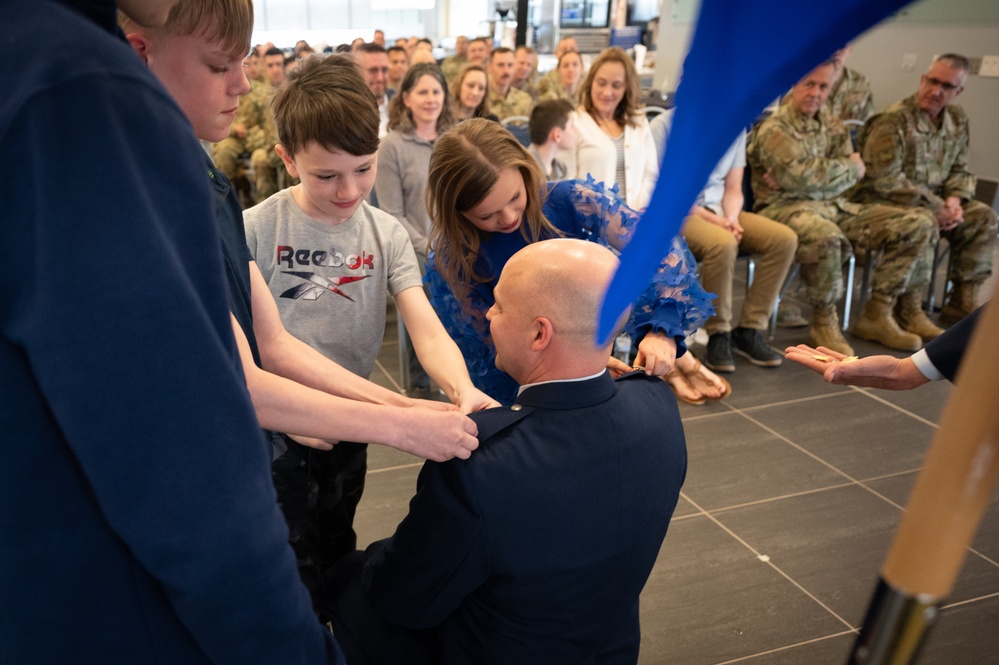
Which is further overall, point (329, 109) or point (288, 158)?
point (288, 158)

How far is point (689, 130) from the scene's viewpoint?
0.32 meters

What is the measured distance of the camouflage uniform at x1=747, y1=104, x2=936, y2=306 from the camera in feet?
16.3

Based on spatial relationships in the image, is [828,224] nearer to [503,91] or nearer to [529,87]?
[503,91]

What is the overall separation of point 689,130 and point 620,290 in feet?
0.22

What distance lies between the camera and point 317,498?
1996 millimetres

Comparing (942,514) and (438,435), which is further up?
(942,514)

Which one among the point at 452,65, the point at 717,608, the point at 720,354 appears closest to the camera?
the point at 717,608

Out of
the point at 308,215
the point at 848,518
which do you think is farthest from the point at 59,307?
the point at 848,518

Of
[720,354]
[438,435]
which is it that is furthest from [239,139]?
[438,435]

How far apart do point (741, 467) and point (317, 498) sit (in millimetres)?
2132

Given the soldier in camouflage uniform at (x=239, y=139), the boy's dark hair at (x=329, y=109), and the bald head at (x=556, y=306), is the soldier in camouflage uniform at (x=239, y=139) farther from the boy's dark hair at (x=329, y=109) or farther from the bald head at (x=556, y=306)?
the bald head at (x=556, y=306)

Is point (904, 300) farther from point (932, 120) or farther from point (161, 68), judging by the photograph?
point (161, 68)

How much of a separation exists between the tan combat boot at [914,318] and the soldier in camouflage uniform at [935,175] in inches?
14.1

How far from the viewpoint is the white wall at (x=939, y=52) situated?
7.91 m
